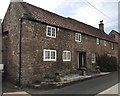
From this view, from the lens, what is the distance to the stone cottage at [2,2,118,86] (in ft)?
53.9

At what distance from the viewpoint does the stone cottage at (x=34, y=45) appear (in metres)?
16.4

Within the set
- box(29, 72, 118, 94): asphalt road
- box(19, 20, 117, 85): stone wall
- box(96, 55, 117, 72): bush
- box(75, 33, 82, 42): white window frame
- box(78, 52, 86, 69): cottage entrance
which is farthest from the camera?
box(96, 55, 117, 72): bush

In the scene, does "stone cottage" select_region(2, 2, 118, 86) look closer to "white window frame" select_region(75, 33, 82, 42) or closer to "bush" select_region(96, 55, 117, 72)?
"white window frame" select_region(75, 33, 82, 42)

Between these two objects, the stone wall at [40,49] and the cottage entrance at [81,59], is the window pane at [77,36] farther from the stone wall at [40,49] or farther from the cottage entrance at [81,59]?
the cottage entrance at [81,59]

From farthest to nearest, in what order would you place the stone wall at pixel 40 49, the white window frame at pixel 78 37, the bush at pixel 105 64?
1. the bush at pixel 105 64
2. the white window frame at pixel 78 37
3. the stone wall at pixel 40 49

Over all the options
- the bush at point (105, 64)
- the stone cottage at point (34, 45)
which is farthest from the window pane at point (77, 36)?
the bush at point (105, 64)

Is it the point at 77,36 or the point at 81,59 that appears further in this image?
the point at 81,59

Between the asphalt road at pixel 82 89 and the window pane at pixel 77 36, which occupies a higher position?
the window pane at pixel 77 36

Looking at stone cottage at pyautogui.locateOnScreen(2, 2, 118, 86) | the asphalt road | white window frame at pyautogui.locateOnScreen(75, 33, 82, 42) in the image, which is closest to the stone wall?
stone cottage at pyautogui.locateOnScreen(2, 2, 118, 86)

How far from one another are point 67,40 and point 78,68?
444 centimetres

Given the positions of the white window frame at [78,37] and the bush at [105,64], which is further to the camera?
the bush at [105,64]

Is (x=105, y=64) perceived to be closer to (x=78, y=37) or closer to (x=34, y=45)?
(x=78, y=37)

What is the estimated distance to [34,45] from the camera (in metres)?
17.2

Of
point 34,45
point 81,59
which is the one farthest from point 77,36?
point 34,45
